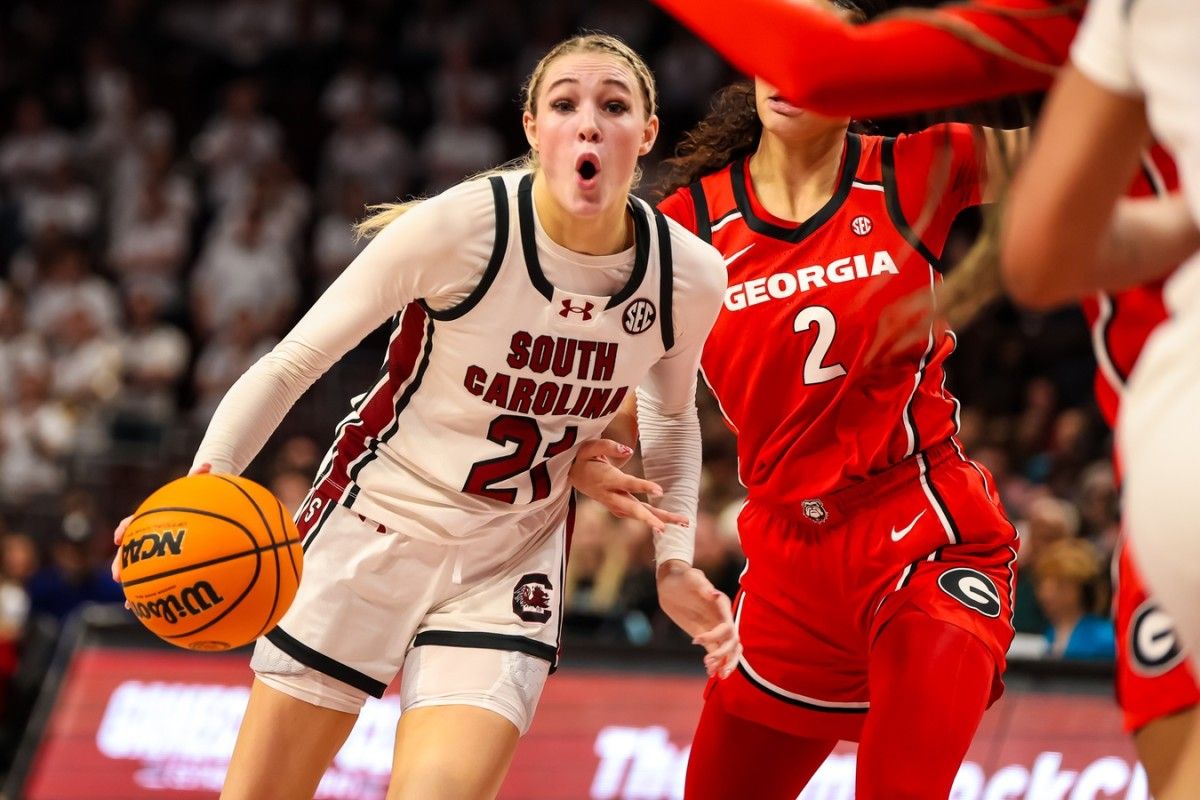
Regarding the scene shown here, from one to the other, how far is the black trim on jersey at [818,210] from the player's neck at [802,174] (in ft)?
0.06

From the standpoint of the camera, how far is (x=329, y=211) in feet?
46.0

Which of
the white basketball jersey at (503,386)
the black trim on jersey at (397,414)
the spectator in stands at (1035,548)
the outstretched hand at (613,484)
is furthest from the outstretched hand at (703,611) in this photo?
the spectator in stands at (1035,548)

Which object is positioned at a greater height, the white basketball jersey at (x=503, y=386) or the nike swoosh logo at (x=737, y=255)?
the nike swoosh logo at (x=737, y=255)

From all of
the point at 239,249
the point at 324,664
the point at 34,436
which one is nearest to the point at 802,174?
the point at 324,664

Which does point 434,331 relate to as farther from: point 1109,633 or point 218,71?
point 218,71

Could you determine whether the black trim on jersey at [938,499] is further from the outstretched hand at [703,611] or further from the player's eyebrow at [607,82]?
the player's eyebrow at [607,82]

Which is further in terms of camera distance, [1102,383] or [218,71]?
[218,71]

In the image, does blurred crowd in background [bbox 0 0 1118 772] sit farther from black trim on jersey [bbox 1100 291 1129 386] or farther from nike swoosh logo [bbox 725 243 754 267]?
black trim on jersey [bbox 1100 291 1129 386]

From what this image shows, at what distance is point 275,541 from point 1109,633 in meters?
4.95

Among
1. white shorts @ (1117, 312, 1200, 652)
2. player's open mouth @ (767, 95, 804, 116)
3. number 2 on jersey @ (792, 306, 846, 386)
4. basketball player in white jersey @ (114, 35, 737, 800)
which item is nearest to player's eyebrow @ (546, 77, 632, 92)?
basketball player in white jersey @ (114, 35, 737, 800)

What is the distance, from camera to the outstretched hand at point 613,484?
392 centimetres

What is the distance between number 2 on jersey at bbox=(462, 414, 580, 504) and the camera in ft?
13.1

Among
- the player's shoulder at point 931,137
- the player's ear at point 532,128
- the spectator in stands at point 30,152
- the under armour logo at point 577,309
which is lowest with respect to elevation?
the under armour logo at point 577,309

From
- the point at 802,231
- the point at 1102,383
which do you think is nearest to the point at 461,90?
the point at 802,231
